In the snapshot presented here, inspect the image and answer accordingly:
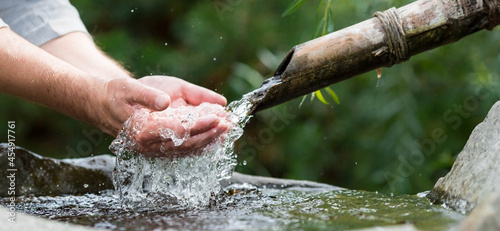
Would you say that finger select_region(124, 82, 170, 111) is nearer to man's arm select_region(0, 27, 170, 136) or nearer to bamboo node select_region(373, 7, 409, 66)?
man's arm select_region(0, 27, 170, 136)

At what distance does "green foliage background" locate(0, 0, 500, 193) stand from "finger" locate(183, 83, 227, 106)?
0.89 metres

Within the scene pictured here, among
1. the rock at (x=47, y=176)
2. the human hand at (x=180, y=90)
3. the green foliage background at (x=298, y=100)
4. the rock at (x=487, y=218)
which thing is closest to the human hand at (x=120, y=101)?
the human hand at (x=180, y=90)

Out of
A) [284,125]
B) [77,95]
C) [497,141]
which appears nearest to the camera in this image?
[497,141]

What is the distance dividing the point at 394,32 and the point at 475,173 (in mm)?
450

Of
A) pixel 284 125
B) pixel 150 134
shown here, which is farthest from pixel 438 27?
pixel 284 125

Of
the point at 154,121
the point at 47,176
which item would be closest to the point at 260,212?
the point at 154,121

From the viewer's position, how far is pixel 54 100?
1.98m

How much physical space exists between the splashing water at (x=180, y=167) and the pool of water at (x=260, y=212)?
0.05m

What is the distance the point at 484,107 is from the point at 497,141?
1.51 metres

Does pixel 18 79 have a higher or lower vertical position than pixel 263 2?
lower

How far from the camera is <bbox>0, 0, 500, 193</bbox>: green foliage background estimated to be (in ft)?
9.61

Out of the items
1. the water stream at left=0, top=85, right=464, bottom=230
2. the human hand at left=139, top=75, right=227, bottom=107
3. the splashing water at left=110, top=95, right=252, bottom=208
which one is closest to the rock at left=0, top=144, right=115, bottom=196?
the water stream at left=0, top=85, right=464, bottom=230

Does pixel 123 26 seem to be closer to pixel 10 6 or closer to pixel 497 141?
pixel 10 6

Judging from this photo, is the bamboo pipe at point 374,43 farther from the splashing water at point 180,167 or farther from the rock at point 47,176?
the rock at point 47,176
